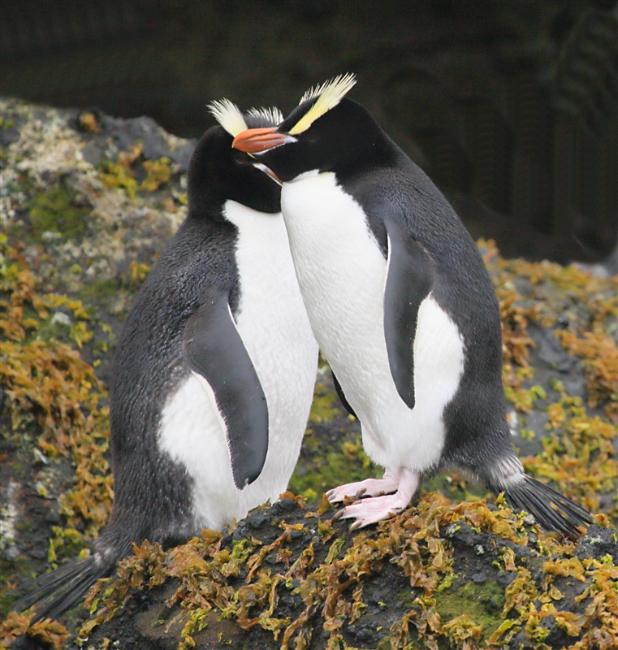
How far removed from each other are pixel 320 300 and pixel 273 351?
57 centimetres

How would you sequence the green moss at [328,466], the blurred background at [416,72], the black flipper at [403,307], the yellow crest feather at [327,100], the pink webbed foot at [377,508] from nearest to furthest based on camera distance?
the pink webbed foot at [377,508] → the black flipper at [403,307] → the yellow crest feather at [327,100] → the green moss at [328,466] → the blurred background at [416,72]

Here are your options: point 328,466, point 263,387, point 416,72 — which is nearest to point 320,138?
point 263,387

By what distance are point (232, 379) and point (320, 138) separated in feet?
2.74

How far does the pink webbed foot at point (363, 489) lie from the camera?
3372mm

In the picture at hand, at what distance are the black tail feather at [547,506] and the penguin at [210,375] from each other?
0.81 meters

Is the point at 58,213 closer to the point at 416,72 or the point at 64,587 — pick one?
the point at 416,72

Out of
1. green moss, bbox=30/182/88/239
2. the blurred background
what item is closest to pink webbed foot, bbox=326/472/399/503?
green moss, bbox=30/182/88/239

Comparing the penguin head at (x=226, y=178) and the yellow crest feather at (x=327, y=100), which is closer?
the yellow crest feather at (x=327, y=100)

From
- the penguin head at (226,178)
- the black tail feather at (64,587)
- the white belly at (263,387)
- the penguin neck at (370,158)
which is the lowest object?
the black tail feather at (64,587)

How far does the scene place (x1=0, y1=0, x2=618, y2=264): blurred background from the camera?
5957mm

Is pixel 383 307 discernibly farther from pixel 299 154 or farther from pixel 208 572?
pixel 208 572

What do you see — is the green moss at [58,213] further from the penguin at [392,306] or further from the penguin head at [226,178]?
the penguin at [392,306]

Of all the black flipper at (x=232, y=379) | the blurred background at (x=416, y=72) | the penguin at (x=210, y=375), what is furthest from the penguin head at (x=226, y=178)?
the blurred background at (x=416, y=72)

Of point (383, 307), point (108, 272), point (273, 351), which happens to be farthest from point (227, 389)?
point (108, 272)
